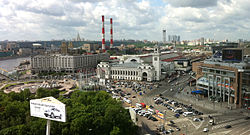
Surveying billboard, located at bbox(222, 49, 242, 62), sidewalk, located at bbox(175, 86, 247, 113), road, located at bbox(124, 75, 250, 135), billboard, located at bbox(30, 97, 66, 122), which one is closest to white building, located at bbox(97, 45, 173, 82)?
sidewalk, located at bbox(175, 86, 247, 113)

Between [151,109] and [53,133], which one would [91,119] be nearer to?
[53,133]

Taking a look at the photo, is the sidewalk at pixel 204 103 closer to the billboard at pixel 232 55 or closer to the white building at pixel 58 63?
the billboard at pixel 232 55

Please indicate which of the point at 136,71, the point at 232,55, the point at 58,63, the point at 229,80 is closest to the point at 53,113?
the point at 229,80

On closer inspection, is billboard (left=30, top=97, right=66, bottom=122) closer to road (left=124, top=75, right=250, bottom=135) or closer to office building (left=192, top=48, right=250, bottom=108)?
road (left=124, top=75, right=250, bottom=135)

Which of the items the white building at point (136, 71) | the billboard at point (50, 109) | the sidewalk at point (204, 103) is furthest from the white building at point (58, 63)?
the billboard at point (50, 109)

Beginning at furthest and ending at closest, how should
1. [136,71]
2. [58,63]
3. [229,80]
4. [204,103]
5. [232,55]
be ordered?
[58,63], [136,71], [232,55], [204,103], [229,80]

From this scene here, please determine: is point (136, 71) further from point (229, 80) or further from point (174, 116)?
point (174, 116)
